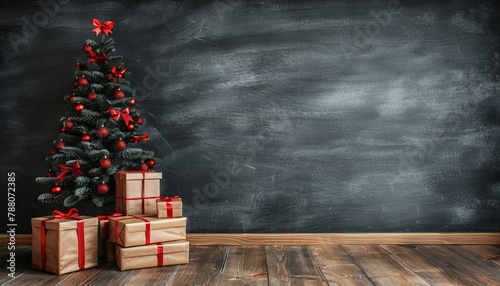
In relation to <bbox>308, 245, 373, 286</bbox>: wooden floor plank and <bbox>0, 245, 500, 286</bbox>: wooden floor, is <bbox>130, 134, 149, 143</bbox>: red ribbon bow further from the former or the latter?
<bbox>308, 245, 373, 286</bbox>: wooden floor plank

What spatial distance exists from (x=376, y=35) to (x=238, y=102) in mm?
1141

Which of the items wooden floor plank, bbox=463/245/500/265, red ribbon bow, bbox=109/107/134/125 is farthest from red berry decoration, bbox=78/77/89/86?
wooden floor plank, bbox=463/245/500/265

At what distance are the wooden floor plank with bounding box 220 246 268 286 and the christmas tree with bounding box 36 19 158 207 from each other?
2.72 ft

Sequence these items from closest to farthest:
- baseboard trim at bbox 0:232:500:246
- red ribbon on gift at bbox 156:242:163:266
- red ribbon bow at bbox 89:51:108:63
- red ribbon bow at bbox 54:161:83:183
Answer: red ribbon on gift at bbox 156:242:163:266
red ribbon bow at bbox 54:161:83:183
red ribbon bow at bbox 89:51:108:63
baseboard trim at bbox 0:232:500:246

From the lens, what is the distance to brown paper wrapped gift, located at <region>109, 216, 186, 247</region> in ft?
8.27

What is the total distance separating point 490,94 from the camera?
3.33 meters

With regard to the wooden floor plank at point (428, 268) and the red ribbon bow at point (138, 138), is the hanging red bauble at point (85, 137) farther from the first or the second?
the wooden floor plank at point (428, 268)

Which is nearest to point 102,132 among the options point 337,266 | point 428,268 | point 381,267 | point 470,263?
point 337,266

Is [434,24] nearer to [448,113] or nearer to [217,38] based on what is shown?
[448,113]

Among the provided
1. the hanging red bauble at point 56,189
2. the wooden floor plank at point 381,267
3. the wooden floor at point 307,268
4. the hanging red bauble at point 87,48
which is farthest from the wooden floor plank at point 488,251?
the hanging red bauble at point 87,48

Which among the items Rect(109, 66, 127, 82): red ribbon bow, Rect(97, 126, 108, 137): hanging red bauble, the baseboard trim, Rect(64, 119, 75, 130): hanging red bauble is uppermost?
Rect(109, 66, 127, 82): red ribbon bow

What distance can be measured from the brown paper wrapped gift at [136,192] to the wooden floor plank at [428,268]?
5.21ft

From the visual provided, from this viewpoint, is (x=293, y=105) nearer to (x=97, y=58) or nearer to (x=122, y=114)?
(x=122, y=114)

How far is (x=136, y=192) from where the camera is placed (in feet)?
9.07
